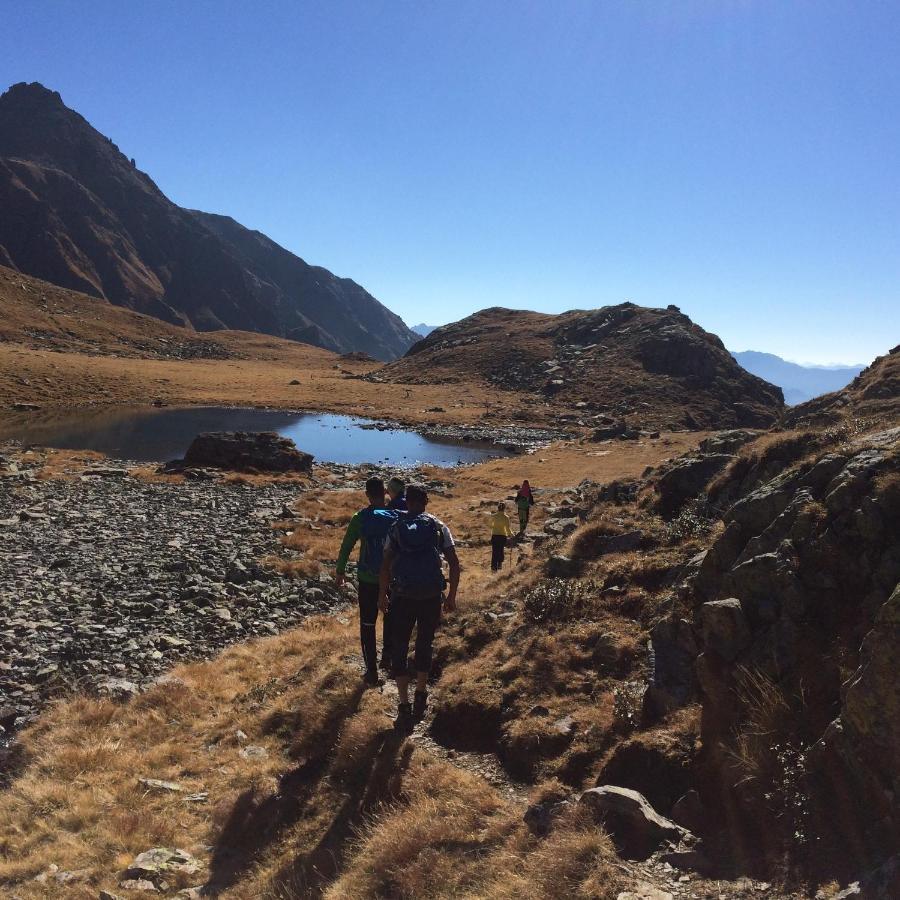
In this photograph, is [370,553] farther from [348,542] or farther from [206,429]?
[206,429]

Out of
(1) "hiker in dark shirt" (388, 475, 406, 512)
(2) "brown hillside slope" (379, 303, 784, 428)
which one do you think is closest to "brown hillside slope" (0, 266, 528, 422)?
(2) "brown hillside slope" (379, 303, 784, 428)

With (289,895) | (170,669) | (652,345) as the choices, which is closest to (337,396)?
(652,345)

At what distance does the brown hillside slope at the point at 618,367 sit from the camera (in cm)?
10662

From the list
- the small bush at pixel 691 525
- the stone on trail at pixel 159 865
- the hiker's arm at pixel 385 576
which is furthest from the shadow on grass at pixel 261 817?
the small bush at pixel 691 525

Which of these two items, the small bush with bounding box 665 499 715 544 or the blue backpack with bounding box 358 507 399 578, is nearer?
the blue backpack with bounding box 358 507 399 578

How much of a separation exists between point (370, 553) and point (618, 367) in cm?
12042

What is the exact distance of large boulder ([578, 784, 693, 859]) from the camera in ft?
18.7

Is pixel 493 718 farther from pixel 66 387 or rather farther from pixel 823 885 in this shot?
pixel 66 387

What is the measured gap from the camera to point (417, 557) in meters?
8.60

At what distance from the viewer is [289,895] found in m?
6.36

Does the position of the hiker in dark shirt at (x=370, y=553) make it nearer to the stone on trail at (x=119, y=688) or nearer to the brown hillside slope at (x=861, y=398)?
the stone on trail at (x=119, y=688)

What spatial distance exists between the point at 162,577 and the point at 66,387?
7985 cm

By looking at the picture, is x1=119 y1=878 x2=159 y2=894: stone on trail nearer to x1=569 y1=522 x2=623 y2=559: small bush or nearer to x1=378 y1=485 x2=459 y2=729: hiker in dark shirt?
x1=378 y1=485 x2=459 y2=729: hiker in dark shirt

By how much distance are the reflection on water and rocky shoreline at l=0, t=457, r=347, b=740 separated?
24110 mm
